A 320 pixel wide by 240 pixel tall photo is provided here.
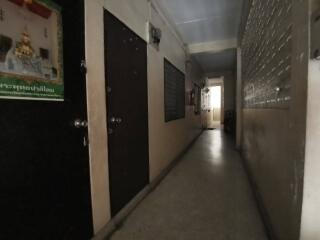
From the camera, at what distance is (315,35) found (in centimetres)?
82

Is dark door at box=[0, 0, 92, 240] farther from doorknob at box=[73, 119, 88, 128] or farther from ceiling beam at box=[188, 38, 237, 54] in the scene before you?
ceiling beam at box=[188, 38, 237, 54]

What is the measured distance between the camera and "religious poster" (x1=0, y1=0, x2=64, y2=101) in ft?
3.00

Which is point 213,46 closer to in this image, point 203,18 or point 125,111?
point 203,18

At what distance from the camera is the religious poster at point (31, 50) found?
91 centimetres

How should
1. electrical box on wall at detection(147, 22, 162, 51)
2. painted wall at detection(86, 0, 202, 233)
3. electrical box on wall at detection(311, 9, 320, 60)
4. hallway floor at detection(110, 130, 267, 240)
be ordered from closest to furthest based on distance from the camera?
electrical box on wall at detection(311, 9, 320, 60) < painted wall at detection(86, 0, 202, 233) < hallway floor at detection(110, 130, 267, 240) < electrical box on wall at detection(147, 22, 162, 51)

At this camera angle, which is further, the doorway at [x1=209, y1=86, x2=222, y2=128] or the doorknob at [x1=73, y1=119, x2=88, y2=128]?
the doorway at [x1=209, y1=86, x2=222, y2=128]

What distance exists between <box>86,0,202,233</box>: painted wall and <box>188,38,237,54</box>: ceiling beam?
1367 mm

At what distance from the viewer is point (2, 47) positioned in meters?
0.90

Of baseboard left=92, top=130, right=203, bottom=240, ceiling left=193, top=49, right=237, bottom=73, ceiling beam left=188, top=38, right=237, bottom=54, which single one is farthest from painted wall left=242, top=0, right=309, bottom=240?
ceiling left=193, top=49, right=237, bottom=73

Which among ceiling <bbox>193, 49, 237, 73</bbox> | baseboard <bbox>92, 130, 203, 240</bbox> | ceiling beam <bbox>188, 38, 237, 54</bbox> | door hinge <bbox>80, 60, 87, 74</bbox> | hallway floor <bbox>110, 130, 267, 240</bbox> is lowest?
hallway floor <bbox>110, 130, 267, 240</bbox>

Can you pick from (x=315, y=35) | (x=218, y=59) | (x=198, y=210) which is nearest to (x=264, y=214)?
(x=198, y=210)

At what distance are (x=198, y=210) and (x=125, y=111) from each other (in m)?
1.31

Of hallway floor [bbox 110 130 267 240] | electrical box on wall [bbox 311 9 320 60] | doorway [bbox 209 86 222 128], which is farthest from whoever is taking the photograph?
doorway [bbox 209 86 222 128]

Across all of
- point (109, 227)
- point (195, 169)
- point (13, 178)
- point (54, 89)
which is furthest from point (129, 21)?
point (195, 169)
